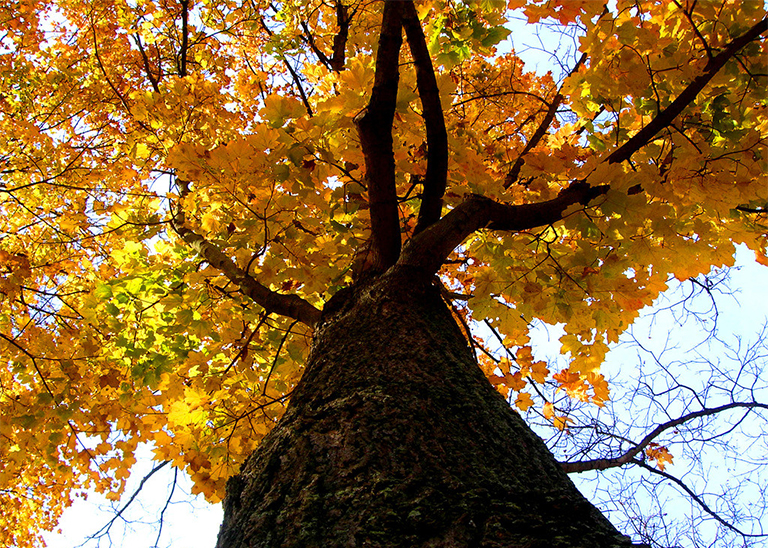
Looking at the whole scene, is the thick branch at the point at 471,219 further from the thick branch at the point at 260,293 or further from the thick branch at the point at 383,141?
the thick branch at the point at 260,293

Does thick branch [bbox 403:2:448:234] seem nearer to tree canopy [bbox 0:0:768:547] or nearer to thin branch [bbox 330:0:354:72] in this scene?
tree canopy [bbox 0:0:768:547]

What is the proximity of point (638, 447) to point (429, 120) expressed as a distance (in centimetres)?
244

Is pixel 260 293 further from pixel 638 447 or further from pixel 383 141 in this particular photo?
pixel 638 447

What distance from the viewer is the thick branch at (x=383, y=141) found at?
1801 millimetres

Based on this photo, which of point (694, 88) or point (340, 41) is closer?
point (694, 88)

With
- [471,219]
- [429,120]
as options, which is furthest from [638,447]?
[429,120]

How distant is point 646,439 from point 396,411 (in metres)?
2.54

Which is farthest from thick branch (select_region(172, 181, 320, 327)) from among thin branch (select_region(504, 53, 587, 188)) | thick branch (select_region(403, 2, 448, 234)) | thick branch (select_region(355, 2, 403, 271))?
thin branch (select_region(504, 53, 587, 188))

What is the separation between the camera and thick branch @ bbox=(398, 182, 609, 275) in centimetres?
194

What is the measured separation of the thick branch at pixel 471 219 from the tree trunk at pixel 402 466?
0.34 metres

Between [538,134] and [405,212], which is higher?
[538,134]

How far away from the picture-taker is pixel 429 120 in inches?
80.9

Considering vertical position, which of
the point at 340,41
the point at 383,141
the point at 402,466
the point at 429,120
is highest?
the point at 340,41

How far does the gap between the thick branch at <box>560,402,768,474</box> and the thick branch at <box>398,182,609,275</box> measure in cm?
137
